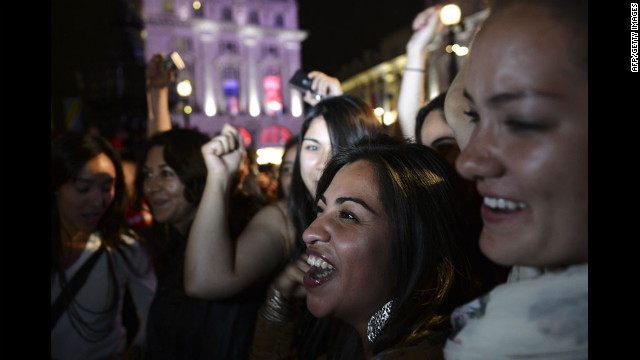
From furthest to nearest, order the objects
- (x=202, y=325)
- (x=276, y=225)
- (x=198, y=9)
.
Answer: (x=198, y=9) → (x=202, y=325) → (x=276, y=225)

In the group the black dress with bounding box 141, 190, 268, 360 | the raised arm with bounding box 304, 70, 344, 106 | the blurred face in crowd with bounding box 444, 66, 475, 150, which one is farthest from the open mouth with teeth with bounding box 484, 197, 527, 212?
the raised arm with bounding box 304, 70, 344, 106

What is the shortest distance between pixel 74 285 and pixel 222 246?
4.11 feet

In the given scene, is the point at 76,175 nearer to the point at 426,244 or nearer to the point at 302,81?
the point at 302,81

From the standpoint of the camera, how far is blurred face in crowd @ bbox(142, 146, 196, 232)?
3.11 metres

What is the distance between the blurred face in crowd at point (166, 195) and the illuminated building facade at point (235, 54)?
3908 cm

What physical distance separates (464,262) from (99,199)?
2.59 meters

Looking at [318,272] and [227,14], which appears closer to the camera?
[318,272]

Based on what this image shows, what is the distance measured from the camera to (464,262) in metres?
1.61

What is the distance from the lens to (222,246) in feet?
7.54

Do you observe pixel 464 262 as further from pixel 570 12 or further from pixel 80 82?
pixel 80 82

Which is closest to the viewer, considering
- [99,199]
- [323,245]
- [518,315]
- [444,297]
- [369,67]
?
[518,315]

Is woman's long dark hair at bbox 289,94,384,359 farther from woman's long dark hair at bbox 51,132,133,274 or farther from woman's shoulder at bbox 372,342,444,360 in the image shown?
woman's long dark hair at bbox 51,132,133,274

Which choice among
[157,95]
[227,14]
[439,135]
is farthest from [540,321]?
[227,14]

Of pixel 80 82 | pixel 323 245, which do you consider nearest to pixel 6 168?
pixel 323 245
